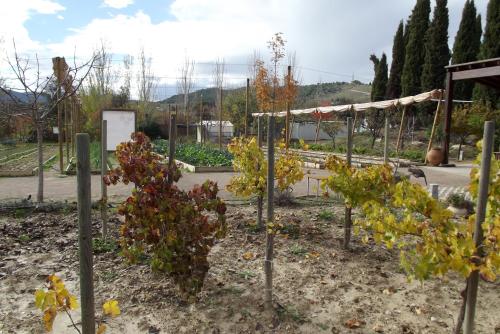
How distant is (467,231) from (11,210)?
20.6ft

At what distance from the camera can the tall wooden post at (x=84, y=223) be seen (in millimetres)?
2094

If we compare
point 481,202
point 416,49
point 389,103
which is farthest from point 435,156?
point 416,49

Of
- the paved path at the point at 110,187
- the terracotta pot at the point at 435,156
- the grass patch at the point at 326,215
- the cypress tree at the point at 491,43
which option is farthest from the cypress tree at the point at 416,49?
the grass patch at the point at 326,215

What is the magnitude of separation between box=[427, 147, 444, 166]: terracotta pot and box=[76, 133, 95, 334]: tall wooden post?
14.3 metres

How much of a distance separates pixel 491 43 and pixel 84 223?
24122mm

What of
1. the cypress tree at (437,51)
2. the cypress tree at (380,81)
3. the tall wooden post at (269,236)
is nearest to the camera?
the tall wooden post at (269,236)

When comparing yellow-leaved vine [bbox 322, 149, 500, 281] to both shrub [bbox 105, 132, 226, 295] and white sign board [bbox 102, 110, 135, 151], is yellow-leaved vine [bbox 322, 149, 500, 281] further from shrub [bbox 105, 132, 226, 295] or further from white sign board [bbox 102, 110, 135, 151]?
white sign board [bbox 102, 110, 135, 151]

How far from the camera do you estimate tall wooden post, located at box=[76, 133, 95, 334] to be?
2094mm

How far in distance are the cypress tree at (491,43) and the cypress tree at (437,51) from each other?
3.17 meters

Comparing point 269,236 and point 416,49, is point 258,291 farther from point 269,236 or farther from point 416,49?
point 416,49

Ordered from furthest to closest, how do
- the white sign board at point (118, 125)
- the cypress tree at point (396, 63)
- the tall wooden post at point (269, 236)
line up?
1. the cypress tree at point (396, 63)
2. the white sign board at point (118, 125)
3. the tall wooden post at point (269, 236)

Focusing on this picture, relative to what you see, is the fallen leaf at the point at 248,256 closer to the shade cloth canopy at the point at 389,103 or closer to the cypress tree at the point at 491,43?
the shade cloth canopy at the point at 389,103

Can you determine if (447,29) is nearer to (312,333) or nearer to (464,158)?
(464,158)

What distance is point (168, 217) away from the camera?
296cm
